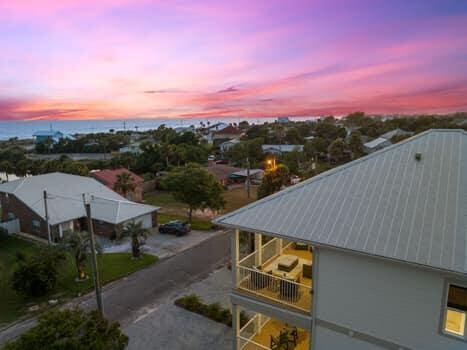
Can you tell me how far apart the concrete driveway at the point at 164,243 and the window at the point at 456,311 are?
18.8 m

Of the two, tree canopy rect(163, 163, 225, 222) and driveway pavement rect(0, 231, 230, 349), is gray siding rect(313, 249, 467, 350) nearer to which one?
driveway pavement rect(0, 231, 230, 349)

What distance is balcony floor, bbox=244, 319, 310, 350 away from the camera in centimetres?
1113

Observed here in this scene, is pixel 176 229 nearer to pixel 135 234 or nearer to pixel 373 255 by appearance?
pixel 135 234

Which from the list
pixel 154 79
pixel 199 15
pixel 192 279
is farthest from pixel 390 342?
pixel 154 79

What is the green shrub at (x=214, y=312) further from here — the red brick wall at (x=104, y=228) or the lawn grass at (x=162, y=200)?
the lawn grass at (x=162, y=200)

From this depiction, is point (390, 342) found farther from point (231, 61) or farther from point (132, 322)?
point (231, 61)

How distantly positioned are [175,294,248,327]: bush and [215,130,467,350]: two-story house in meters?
3.44

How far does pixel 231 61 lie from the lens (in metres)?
31.3

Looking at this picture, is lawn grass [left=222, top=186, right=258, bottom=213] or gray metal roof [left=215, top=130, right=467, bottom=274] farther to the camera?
lawn grass [left=222, top=186, right=258, bottom=213]

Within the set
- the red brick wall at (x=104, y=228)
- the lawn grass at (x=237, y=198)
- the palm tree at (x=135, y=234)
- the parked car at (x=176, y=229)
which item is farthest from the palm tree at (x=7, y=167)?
the palm tree at (x=135, y=234)

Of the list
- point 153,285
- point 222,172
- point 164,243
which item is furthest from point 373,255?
point 222,172

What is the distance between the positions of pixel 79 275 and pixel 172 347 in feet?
31.5

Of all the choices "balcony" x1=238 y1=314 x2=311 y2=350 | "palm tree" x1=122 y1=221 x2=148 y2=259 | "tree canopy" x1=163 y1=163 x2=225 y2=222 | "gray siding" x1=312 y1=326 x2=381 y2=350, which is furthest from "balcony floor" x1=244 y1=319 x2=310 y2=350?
"tree canopy" x1=163 y1=163 x2=225 y2=222

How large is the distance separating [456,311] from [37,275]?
18.7 meters
